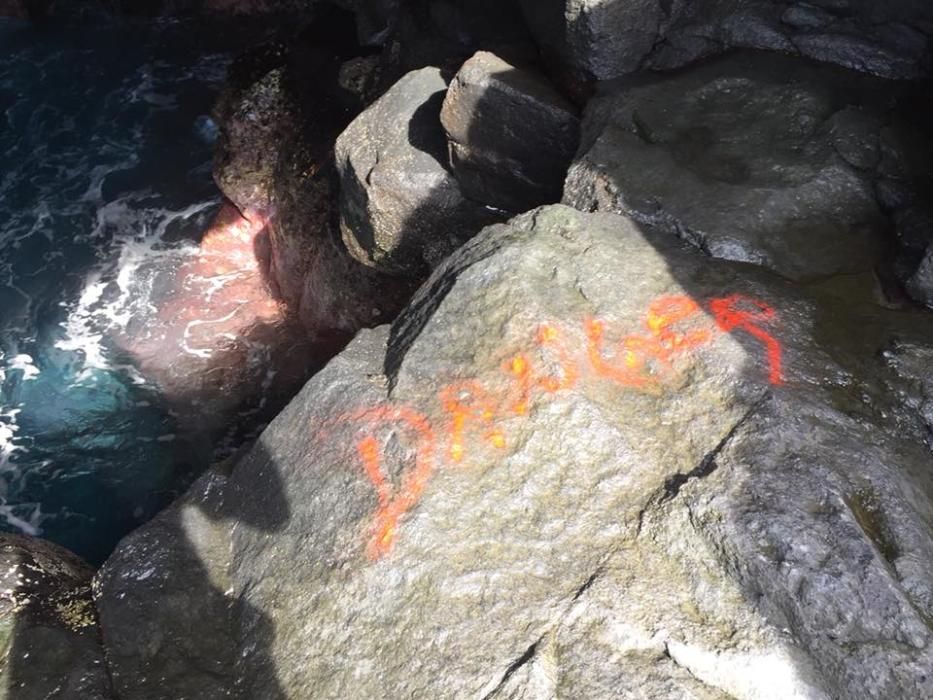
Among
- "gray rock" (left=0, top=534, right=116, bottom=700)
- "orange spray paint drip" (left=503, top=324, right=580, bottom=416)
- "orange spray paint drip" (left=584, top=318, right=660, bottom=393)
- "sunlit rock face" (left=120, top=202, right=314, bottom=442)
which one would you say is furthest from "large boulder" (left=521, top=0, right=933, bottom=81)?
"gray rock" (left=0, top=534, right=116, bottom=700)

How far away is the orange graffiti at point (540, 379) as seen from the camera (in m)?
3.07

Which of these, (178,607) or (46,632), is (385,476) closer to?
(178,607)

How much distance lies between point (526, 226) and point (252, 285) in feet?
17.7

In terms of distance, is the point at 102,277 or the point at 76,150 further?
the point at 76,150

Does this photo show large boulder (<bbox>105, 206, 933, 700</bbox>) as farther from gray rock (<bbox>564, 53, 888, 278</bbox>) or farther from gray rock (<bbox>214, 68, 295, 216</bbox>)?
gray rock (<bbox>214, 68, 295, 216</bbox>)

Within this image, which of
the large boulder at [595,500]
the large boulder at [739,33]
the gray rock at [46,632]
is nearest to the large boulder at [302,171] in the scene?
the large boulder at [739,33]

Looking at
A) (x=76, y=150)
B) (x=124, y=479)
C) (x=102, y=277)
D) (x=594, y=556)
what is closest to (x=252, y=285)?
(x=102, y=277)

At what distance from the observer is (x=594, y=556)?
2.72 m

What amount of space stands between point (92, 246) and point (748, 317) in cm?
851

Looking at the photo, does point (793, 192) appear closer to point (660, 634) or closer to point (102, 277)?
point (660, 634)

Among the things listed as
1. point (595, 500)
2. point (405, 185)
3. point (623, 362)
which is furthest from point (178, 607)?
point (405, 185)

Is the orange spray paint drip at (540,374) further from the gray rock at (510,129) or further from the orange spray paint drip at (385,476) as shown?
the gray rock at (510,129)

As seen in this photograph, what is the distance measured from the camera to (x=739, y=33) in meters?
4.90

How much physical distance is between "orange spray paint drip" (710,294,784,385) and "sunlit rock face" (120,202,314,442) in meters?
4.83
